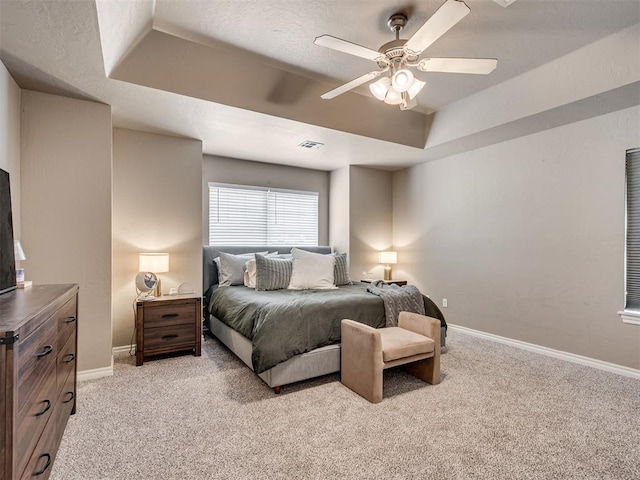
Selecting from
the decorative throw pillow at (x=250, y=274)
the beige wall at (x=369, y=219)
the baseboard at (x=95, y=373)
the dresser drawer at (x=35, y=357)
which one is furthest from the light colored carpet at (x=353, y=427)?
the beige wall at (x=369, y=219)

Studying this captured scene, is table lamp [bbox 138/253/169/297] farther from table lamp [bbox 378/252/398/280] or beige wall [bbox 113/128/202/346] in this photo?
table lamp [bbox 378/252/398/280]

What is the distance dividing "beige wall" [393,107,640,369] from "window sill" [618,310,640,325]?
0.17ft

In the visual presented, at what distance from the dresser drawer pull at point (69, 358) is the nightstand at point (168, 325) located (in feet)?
3.58

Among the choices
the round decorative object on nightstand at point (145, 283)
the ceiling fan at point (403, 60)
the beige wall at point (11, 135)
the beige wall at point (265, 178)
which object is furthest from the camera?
the beige wall at point (265, 178)

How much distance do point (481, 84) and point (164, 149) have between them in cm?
354

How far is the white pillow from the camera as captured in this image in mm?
3879

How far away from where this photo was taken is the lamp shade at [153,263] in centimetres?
342

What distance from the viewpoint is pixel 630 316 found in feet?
9.86

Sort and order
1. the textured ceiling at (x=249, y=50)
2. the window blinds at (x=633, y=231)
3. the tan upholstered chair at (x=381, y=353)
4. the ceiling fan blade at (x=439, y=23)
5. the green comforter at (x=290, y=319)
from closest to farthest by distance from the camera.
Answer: the ceiling fan blade at (x=439, y=23)
the textured ceiling at (x=249, y=50)
the tan upholstered chair at (x=381, y=353)
the green comforter at (x=290, y=319)
the window blinds at (x=633, y=231)

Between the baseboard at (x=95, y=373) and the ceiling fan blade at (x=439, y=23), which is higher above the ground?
the ceiling fan blade at (x=439, y=23)

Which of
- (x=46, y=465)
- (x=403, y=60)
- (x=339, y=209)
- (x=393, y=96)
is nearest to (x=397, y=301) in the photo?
(x=393, y=96)

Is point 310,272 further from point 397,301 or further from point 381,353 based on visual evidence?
point 381,353

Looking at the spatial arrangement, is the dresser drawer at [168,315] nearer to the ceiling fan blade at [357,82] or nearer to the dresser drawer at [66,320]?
the dresser drawer at [66,320]

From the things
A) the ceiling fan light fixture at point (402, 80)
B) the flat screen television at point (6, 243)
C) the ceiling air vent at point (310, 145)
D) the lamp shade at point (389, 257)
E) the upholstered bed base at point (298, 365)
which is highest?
the ceiling air vent at point (310, 145)
